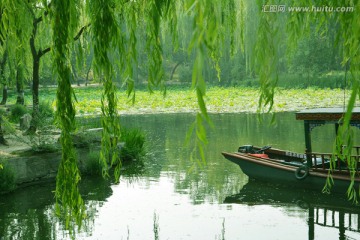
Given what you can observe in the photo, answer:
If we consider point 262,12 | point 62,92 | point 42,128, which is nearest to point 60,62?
point 62,92

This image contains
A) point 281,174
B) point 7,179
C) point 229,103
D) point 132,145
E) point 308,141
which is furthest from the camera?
point 229,103

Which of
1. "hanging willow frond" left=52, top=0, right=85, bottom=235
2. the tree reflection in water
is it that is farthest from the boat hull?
"hanging willow frond" left=52, top=0, right=85, bottom=235

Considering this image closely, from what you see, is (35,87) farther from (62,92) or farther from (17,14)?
(62,92)

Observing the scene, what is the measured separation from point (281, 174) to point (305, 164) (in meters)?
0.41

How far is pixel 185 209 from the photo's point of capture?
7.33 meters

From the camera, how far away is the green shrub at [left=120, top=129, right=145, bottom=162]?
11359mm

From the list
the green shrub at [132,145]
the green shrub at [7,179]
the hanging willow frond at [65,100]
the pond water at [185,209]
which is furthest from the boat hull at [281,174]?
the hanging willow frond at [65,100]

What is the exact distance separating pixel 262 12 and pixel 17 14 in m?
1.39

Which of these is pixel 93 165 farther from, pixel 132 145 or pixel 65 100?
pixel 65 100

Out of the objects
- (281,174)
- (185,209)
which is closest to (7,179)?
(185,209)

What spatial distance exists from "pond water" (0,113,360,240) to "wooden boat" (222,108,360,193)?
167 mm

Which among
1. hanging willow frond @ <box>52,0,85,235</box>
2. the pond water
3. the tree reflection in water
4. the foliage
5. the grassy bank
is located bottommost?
the tree reflection in water

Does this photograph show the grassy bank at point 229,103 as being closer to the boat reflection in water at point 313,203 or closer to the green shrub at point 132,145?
the green shrub at point 132,145

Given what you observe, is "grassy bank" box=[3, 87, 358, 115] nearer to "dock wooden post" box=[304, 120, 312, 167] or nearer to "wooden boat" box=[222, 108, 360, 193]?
"wooden boat" box=[222, 108, 360, 193]
